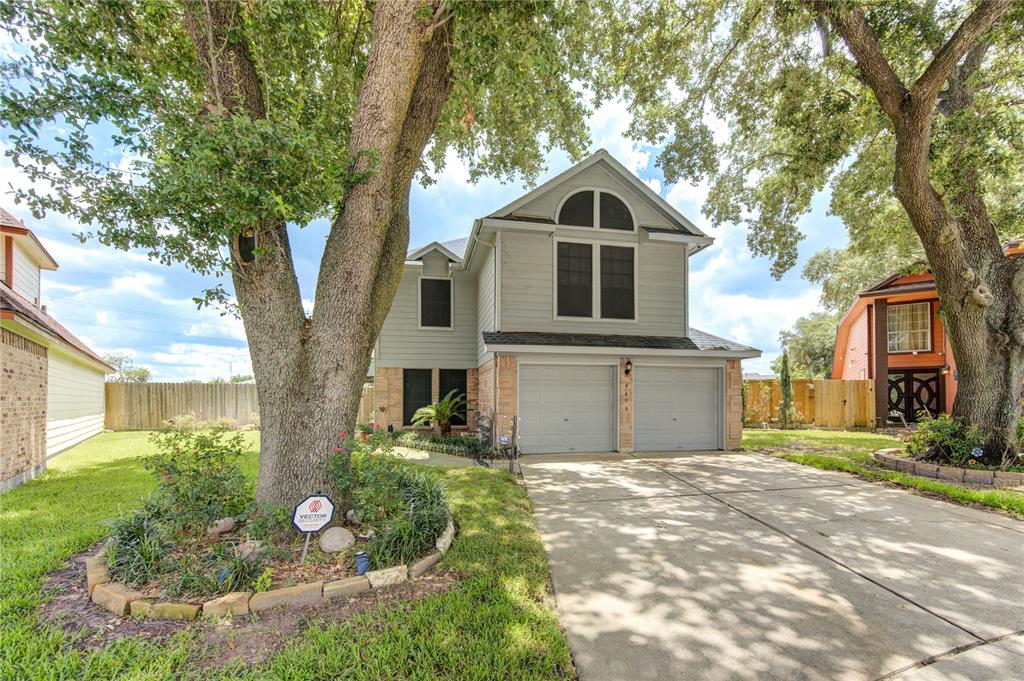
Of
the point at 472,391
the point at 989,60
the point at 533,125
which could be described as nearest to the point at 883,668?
the point at 533,125

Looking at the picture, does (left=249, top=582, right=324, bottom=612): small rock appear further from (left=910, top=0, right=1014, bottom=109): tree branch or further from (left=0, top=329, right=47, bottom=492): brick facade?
(left=910, top=0, right=1014, bottom=109): tree branch

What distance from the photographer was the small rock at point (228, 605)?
297cm

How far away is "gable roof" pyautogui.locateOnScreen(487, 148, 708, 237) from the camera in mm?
9922

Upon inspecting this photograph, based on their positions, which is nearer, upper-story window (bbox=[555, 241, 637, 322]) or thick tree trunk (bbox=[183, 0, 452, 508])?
thick tree trunk (bbox=[183, 0, 452, 508])

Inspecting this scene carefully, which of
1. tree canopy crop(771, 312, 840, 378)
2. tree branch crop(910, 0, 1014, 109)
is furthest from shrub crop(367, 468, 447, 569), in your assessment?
tree canopy crop(771, 312, 840, 378)

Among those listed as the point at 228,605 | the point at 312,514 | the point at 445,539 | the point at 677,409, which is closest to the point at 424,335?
the point at 677,409

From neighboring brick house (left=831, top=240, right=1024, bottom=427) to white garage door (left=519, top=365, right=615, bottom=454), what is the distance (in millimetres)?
11513

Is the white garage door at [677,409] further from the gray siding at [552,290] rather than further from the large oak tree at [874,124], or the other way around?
the large oak tree at [874,124]

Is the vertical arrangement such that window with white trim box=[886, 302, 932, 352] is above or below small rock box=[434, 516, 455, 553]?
above

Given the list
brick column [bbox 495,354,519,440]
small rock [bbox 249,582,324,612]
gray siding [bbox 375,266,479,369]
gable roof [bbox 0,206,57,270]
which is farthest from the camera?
gray siding [bbox 375,266,479,369]

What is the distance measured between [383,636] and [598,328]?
8361 mm

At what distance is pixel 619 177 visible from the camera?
10.5 m

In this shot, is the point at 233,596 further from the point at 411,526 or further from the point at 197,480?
the point at 197,480

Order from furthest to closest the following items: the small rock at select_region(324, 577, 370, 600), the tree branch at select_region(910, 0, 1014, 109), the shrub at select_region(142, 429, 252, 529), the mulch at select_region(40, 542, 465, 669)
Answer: the tree branch at select_region(910, 0, 1014, 109) < the shrub at select_region(142, 429, 252, 529) < the small rock at select_region(324, 577, 370, 600) < the mulch at select_region(40, 542, 465, 669)
